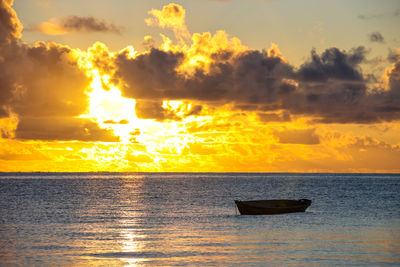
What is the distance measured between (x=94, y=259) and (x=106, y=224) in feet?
82.0

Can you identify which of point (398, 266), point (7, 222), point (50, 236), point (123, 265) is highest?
point (7, 222)

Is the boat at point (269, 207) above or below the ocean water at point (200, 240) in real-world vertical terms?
above

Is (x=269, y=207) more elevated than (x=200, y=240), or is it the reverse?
(x=269, y=207)

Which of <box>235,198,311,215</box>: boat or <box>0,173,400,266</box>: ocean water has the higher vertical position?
<box>235,198,311,215</box>: boat

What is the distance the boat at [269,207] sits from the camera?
76.1 m

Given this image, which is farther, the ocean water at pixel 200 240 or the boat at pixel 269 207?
the boat at pixel 269 207

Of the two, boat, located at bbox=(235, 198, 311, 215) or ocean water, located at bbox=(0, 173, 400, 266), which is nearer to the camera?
ocean water, located at bbox=(0, 173, 400, 266)

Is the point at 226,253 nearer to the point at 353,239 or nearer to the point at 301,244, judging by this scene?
the point at 301,244

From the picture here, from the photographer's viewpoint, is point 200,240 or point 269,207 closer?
point 200,240

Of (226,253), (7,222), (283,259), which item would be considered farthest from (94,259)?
(7,222)

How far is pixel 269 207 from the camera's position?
77.0 meters

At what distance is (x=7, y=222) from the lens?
68000 millimetres

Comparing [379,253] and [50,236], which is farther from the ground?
[50,236]

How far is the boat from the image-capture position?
76.1 metres
